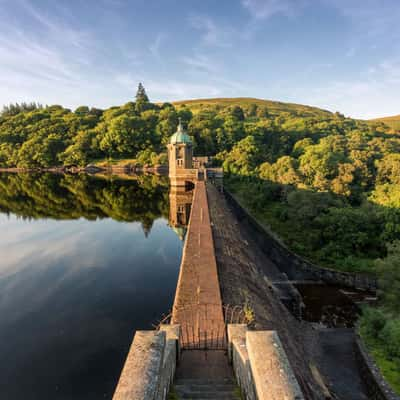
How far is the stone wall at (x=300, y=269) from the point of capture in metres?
24.4

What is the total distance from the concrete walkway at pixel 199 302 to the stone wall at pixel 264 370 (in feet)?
5.69

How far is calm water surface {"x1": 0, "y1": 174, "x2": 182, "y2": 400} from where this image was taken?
43.0 feet

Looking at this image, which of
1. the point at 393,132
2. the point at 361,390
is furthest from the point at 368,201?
the point at 393,132

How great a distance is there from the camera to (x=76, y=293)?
1973cm

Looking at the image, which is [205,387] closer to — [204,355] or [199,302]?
[204,355]

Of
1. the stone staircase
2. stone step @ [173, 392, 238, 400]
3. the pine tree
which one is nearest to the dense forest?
the stone staircase

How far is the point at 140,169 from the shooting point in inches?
3962

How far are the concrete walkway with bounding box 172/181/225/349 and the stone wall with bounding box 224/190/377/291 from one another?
14613mm

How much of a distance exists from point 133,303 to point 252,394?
14.5 m

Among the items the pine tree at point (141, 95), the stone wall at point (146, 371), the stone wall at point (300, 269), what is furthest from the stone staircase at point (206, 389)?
the pine tree at point (141, 95)

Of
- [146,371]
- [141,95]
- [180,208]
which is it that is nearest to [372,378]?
[146,371]

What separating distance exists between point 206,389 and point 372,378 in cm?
1157

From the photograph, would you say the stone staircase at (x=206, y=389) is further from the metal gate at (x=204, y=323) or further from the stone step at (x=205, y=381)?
the metal gate at (x=204, y=323)

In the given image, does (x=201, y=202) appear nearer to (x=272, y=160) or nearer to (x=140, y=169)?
(x=272, y=160)
